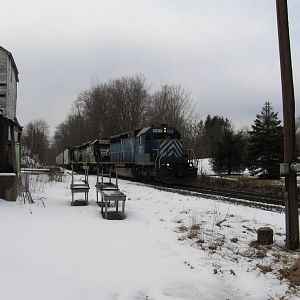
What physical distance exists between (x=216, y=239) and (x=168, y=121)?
4069 cm

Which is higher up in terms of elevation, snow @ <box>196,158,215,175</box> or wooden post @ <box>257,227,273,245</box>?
snow @ <box>196,158,215,175</box>

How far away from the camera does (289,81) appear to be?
330 inches

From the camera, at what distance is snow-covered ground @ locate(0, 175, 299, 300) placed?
5.27 m

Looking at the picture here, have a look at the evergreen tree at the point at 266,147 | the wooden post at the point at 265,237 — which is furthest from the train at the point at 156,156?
the wooden post at the point at 265,237

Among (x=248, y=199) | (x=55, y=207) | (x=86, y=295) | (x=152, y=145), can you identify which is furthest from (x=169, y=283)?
(x=152, y=145)

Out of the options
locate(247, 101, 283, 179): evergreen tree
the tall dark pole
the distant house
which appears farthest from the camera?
locate(247, 101, 283, 179): evergreen tree

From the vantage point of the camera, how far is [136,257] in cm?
667

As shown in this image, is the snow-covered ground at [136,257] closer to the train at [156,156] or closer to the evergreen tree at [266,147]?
the train at [156,156]

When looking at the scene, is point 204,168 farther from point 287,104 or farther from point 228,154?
point 287,104

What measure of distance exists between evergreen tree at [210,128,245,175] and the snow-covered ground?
1247 inches

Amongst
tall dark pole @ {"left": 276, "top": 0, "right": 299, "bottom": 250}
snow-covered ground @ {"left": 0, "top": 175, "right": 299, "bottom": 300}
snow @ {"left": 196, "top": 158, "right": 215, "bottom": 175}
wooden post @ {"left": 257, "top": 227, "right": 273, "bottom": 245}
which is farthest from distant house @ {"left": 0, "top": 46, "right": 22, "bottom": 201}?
snow @ {"left": 196, "top": 158, "right": 215, "bottom": 175}

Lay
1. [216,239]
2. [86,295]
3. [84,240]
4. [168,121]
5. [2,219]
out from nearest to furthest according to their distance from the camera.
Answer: [86,295], [84,240], [216,239], [2,219], [168,121]

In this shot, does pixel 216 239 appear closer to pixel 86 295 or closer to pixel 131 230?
pixel 131 230

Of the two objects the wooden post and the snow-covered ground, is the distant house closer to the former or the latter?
the snow-covered ground
